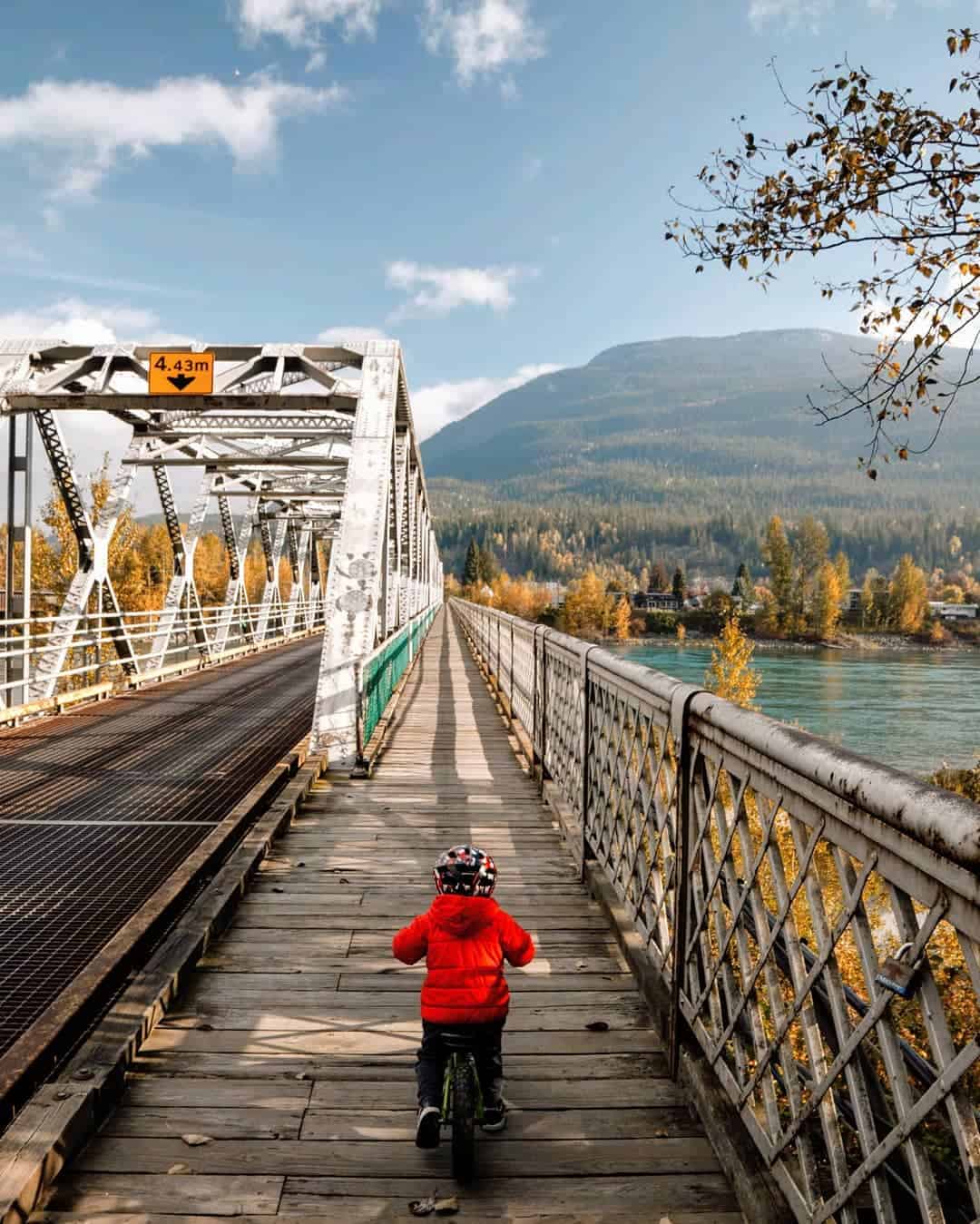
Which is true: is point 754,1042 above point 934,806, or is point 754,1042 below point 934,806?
below

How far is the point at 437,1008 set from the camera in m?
2.39

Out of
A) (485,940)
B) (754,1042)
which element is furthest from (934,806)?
(485,940)

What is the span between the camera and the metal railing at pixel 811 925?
1295mm

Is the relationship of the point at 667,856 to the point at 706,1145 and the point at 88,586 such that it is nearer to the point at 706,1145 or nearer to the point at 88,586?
the point at 706,1145

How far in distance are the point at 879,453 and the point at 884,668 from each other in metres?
67.5

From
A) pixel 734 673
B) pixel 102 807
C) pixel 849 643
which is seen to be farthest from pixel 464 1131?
pixel 849 643

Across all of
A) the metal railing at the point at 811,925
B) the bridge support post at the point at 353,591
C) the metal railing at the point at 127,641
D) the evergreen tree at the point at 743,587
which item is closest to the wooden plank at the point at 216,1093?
the metal railing at the point at 811,925

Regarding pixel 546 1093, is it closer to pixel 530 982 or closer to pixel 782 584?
pixel 530 982

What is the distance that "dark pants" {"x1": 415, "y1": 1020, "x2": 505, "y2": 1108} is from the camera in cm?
235

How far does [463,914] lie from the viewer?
97.1 inches

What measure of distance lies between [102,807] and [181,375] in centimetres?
528

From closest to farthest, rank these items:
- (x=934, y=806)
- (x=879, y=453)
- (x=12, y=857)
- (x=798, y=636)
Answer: (x=934, y=806)
(x=879, y=453)
(x=12, y=857)
(x=798, y=636)

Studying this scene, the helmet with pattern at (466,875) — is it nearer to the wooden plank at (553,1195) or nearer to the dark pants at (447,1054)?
the dark pants at (447,1054)

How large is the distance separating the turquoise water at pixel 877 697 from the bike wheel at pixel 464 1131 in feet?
45.5
